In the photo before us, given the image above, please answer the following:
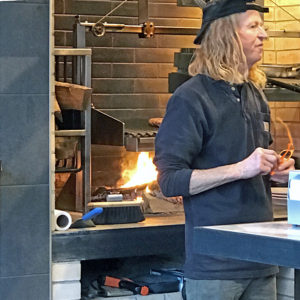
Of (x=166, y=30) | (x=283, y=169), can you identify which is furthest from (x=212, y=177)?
(x=166, y=30)

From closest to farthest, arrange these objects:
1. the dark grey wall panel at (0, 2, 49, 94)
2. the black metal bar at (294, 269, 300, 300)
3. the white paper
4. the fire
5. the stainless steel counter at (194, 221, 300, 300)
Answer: the stainless steel counter at (194, 221, 300, 300) < the black metal bar at (294, 269, 300, 300) < the dark grey wall panel at (0, 2, 49, 94) < the white paper < the fire

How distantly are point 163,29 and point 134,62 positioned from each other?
0.55 meters

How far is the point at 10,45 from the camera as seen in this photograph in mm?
3145

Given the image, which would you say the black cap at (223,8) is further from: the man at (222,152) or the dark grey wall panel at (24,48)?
the dark grey wall panel at (24,48)

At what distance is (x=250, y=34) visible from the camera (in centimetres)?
233

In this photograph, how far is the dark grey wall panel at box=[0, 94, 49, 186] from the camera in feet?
10.3

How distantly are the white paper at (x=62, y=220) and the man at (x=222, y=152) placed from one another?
1.09m

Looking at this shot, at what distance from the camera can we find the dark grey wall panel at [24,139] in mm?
3145

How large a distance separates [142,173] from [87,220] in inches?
40.9

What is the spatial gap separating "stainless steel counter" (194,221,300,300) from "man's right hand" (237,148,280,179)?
220 mm

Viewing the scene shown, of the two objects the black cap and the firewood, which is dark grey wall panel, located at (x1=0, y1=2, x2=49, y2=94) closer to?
the firewood

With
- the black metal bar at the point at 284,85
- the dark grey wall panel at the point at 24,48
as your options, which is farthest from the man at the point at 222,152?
the black metal bar at the point at 284,85

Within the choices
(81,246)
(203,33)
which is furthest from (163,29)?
(203,33)

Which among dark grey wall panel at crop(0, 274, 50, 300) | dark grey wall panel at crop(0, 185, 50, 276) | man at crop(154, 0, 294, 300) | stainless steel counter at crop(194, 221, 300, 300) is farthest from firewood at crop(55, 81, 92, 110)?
stainless steel counter at crop(194, 221, 300, 300)
